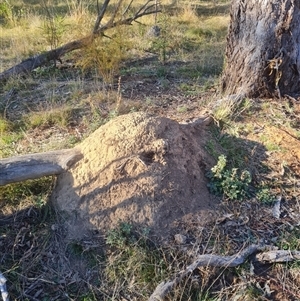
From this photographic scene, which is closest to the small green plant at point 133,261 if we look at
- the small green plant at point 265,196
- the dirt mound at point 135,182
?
the dirt mound at point 135,182

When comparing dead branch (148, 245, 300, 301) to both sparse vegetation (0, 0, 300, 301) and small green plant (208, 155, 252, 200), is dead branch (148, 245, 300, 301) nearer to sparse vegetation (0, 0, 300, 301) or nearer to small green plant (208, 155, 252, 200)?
sparse vegetation (0, 0, 300, 301)

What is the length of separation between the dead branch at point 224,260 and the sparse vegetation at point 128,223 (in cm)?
6

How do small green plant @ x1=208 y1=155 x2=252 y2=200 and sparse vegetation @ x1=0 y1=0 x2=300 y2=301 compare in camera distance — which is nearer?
sparse vegetation @ x1=0 y1=0 x2=300 y2=301

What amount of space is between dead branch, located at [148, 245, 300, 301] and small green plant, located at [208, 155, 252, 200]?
464 mm

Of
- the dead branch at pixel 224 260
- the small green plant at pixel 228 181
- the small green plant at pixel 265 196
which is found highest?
the small green plant at pixel 228 181

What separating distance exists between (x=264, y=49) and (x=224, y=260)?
2228 millimetres

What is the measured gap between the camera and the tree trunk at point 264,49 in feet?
13.1

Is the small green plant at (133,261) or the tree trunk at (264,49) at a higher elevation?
the tree trunk at (264,49)

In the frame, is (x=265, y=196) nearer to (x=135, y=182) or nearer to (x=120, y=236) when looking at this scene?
(x=135, y=182)

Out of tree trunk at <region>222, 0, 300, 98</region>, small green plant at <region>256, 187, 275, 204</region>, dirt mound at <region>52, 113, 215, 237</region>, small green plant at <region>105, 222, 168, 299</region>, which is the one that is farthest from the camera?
tree trunk at <region>222, 0, 300, 98</region>

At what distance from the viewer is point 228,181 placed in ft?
10.5

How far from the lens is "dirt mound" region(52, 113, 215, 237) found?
9.77 ft

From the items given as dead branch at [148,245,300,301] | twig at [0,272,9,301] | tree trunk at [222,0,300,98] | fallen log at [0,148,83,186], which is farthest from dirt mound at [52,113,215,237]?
tree trunk at [222,0,300,98]

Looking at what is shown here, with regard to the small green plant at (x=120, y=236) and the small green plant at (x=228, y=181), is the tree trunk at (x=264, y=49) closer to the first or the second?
the small green plant at (x=228, y=181)
